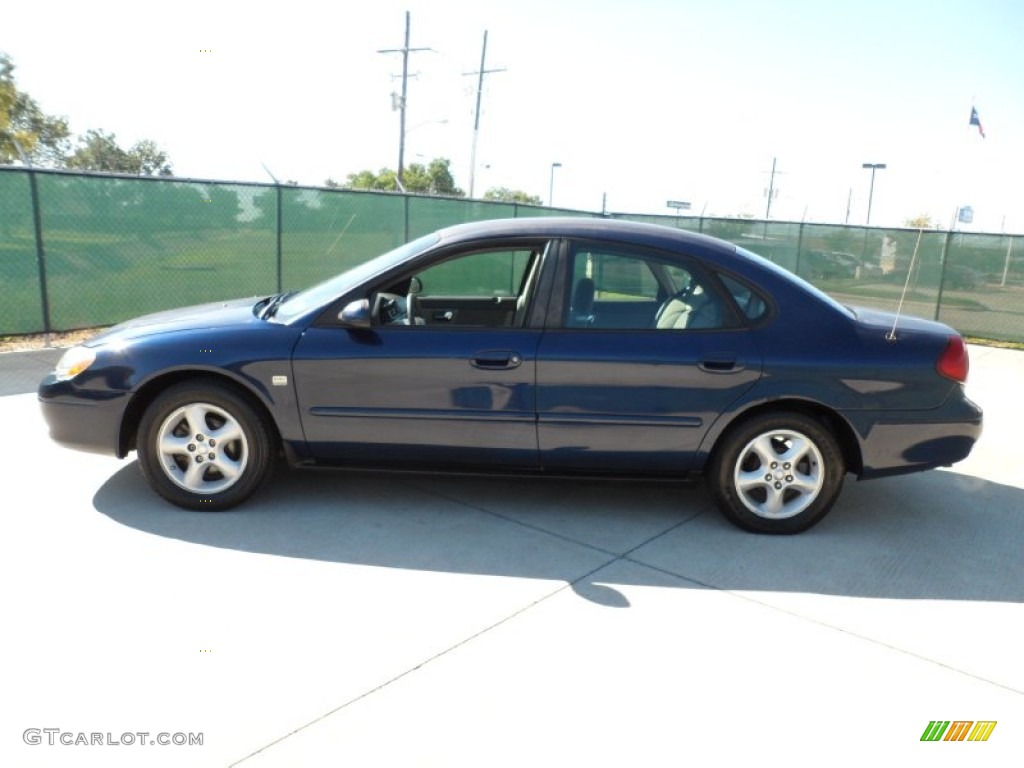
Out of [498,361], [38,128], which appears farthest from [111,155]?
[498,361]

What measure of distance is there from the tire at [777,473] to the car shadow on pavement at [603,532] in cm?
12

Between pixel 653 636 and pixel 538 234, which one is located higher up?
pixel 538 234

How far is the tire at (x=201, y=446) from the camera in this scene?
13.2 ft

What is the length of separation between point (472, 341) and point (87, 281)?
6721mm

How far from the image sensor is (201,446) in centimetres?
407

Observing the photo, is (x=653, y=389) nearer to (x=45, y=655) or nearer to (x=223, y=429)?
(x=223, y=429)

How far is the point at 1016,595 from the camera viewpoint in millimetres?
3549

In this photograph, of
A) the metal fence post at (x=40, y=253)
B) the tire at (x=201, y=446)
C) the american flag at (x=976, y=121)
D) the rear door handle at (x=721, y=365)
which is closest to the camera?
the rear door handle at (x=721, y=365)

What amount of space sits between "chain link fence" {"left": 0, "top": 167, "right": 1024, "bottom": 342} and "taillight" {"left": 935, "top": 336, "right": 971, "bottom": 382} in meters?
1.79

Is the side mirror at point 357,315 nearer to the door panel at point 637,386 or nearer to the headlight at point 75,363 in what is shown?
the door panel at point 637,386

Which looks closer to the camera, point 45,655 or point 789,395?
point 45,655

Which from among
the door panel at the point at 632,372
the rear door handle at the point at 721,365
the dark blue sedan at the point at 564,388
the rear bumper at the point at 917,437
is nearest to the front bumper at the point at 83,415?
the dark blue sedan at the point at 564,388

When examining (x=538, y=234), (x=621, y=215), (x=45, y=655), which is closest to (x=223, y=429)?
(x=45, y=655)

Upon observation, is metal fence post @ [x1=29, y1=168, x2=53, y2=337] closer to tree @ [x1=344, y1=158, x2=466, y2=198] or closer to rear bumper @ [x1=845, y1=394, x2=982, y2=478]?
rear bumper @ [x1=845, y1=394, x2=982, y2=478]
